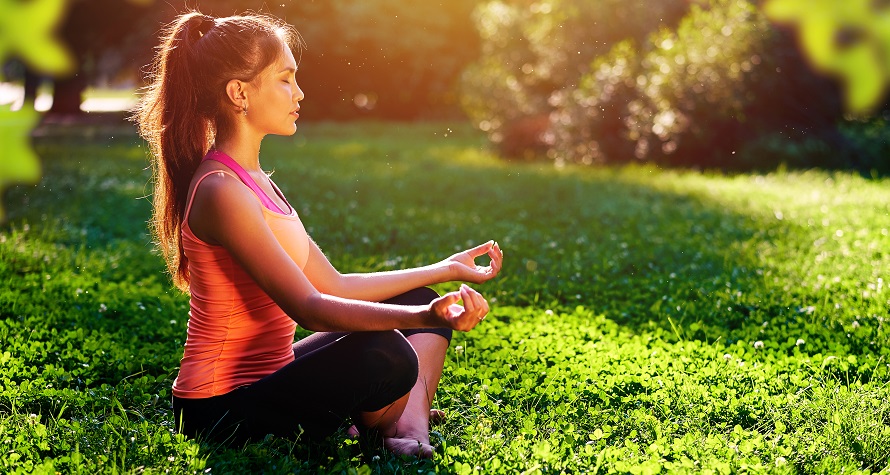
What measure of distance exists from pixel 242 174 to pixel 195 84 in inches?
15.2

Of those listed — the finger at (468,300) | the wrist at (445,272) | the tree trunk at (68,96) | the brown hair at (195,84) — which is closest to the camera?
the finger at (468,300)

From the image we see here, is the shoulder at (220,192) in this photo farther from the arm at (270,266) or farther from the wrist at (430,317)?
the wrist at (430,317)

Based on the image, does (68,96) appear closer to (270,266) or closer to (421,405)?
(421,405)

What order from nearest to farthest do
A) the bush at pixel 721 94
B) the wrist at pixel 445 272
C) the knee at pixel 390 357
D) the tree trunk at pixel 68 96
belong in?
the knee at pixel 390 357 < the wrist at pixel 445 272 < the bush at pixel 721 94 < the tree trunk at pixel 68 96

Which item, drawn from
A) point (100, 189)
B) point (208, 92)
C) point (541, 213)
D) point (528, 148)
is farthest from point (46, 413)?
point (528, 148)

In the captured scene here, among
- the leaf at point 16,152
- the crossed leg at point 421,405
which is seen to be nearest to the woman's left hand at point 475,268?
the crossed leg at point 421,405

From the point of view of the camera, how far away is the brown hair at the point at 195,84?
3271mm

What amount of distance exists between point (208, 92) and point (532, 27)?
1493 cm

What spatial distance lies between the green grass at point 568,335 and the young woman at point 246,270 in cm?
20

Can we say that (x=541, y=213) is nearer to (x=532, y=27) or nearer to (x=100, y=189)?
(x=100, y=189)

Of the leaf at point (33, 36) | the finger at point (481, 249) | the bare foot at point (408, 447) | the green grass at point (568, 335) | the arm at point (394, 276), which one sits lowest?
the green grass at point (568, 335)

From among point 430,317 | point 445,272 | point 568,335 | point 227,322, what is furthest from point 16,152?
point 568,335

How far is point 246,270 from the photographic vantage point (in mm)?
3121

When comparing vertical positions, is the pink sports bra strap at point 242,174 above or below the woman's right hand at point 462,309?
above
